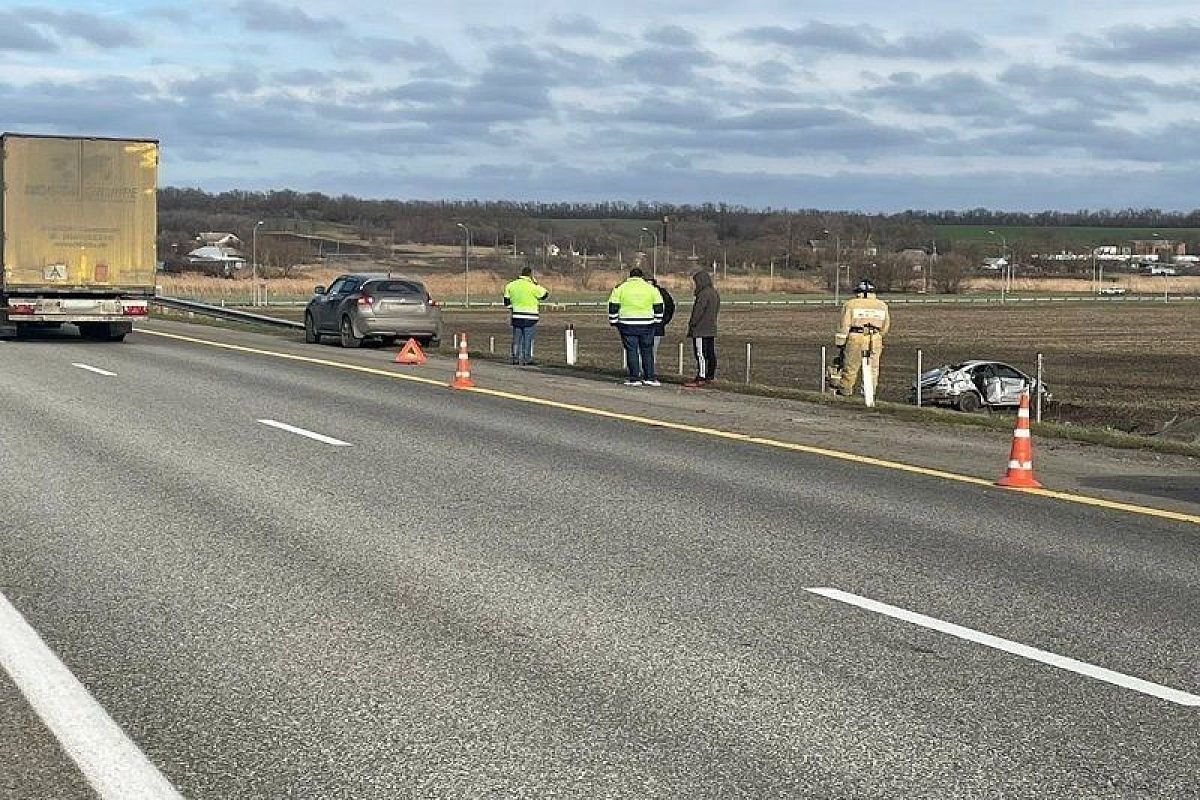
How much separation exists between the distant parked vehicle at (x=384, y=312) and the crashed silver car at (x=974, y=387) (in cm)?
990

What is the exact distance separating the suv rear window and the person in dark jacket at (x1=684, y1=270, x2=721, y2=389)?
10254 millimetres

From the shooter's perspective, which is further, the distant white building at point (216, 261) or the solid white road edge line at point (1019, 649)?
the distant white building at point (216, 261)

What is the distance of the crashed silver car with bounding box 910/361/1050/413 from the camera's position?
3133 cm

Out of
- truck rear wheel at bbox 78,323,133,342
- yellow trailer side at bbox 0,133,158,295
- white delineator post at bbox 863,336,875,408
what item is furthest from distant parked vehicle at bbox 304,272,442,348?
white delineator post at bbox 863,336,875,408

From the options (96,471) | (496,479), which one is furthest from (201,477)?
(496,479)

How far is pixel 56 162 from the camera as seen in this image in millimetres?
29562

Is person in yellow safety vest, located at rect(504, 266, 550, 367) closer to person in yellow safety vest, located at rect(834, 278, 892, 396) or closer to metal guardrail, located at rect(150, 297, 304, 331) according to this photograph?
person in yellow safety vest, located at rect(834, 278, 892, 396)

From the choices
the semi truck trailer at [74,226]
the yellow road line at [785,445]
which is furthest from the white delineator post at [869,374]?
the semi truck trailer at [74,226]

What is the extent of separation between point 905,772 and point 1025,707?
3.32 ft

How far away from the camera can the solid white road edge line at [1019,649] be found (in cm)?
631

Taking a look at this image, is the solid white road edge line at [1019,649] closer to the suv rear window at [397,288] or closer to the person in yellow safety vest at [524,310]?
the person in yellow safety vest at [524,310]

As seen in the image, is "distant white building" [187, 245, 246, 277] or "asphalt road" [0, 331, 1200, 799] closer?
"asphalt road" [0, 331, 1200, 799]

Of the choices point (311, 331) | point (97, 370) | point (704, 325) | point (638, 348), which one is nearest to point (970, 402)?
point (704, 325)

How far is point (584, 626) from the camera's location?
7.42 m
